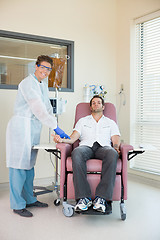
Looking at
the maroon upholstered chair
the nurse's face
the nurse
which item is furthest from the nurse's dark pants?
the nurse's face

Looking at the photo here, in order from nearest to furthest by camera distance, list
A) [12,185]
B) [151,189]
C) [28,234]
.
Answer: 1. [28,234]
2. [12,185]
3. [151,189]

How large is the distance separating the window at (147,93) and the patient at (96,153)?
0.99 meters

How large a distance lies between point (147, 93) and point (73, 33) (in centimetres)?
134

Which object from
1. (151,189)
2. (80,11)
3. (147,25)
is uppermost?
(80,11)

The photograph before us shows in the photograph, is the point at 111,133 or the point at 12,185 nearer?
the point at 12,185

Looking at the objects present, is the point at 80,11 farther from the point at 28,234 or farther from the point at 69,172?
the point at 28,234

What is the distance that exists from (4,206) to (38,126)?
905 mm

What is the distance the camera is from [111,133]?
304cm

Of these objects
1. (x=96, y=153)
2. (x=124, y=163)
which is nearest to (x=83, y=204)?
(x=124, y=163)

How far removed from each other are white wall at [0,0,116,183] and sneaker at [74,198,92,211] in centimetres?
150

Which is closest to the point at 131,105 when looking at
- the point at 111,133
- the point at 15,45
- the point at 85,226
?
the point at 111,133

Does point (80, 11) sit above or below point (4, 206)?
above

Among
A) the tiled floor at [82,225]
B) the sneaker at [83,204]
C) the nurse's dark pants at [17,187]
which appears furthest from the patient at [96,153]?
the nurse's dark pants at [17,187]

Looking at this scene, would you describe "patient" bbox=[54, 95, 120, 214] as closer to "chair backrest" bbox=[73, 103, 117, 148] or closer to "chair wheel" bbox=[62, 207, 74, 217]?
"chair backrest" bbox=[73, 103, 117, 148]
